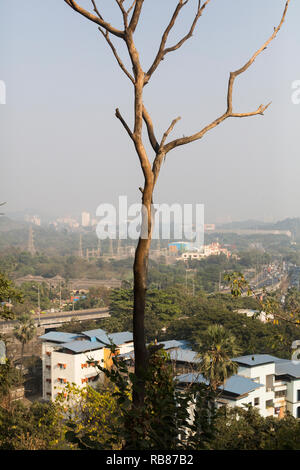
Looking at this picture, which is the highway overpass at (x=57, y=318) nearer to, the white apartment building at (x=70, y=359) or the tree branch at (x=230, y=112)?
the white apartment building at (x=70, y=359)

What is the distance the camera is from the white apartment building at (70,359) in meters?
13.2

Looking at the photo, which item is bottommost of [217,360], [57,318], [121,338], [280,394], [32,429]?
[57,318]

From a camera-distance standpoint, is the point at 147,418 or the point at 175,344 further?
the point at 175,344

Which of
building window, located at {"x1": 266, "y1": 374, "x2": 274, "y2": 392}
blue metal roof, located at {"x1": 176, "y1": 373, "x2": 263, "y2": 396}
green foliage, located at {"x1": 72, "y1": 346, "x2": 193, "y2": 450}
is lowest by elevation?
building window, located at {"x1": 266, "y1": 374, "x2": 274, "y2": 392}

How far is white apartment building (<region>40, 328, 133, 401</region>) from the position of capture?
13.2 meters

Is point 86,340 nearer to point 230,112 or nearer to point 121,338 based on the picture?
point 121,338

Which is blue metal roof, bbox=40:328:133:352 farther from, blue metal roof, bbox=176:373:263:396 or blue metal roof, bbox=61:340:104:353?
blue metal roof, bbox=176:373:263:396

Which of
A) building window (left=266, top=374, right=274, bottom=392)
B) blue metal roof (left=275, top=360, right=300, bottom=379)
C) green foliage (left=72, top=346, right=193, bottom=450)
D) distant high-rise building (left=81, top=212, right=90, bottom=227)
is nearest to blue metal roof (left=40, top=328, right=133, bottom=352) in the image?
building window (left=266, top=374, right=274, bottom=392)

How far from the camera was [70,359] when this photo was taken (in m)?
→ 13.3

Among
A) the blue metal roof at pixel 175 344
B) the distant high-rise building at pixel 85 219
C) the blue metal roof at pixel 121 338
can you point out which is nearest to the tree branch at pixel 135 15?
the blue metal roof at pixel 175 344

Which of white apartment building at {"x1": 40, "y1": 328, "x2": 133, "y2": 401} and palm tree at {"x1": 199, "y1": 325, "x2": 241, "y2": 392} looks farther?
white apartment building at {"x1": 40, "y1": 328, "x2": 133, "y2": 401}

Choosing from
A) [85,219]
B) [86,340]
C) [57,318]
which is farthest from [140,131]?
[85,219]

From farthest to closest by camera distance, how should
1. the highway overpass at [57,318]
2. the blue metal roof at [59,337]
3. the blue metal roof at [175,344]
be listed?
the highway overpass at [57,318]
the blue metal roof at [59,337]
the blue metal roof at [175,344]

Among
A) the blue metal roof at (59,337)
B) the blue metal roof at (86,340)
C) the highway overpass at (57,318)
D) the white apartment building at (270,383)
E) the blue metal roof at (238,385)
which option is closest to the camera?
the blue metal roof at (238,385)
